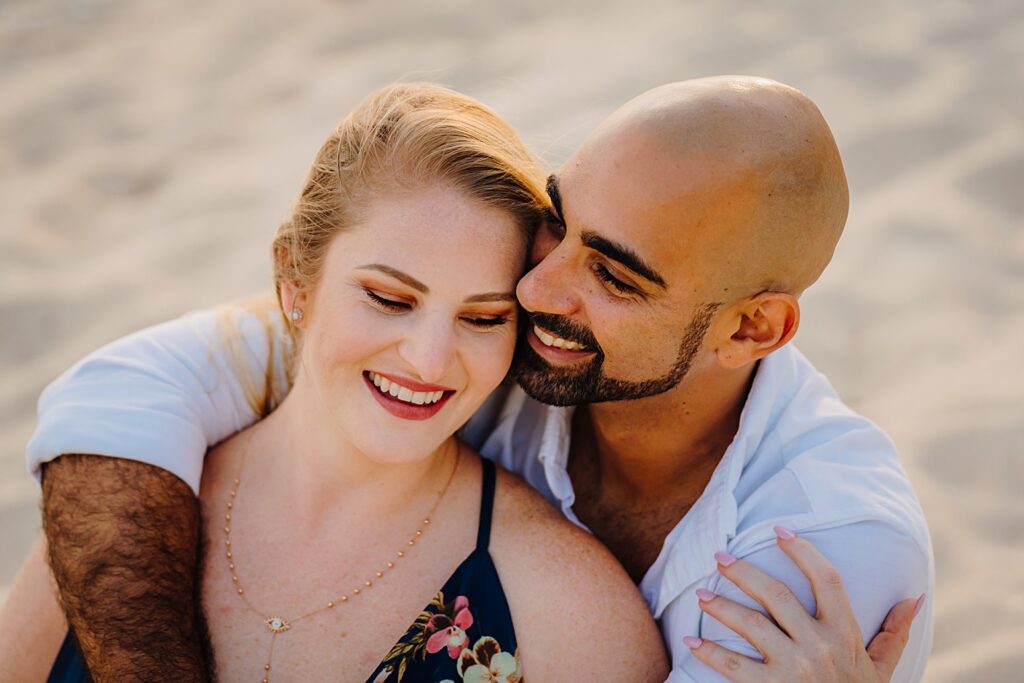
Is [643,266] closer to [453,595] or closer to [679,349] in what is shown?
[679,349]

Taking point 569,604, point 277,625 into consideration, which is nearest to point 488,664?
point 569,604

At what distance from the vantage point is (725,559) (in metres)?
2.69

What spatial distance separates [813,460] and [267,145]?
168 inches

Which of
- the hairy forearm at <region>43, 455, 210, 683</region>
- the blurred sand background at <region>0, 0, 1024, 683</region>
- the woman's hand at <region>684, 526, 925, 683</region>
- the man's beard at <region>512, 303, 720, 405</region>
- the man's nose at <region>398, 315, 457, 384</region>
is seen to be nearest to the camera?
the woman's hand at <region>684, 526, 925, 683</region>

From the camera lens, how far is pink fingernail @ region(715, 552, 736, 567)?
268 cm

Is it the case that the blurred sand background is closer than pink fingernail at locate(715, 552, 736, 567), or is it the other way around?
pink fingernail at locate(715, 552, 736, 567)

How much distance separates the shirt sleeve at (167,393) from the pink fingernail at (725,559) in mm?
1408

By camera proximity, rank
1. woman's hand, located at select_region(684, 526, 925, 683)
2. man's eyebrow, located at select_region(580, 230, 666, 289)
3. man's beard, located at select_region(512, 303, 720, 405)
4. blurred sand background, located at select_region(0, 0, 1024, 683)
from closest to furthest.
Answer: woman's hand, located at select_region(684, 526, 925, 683), man's eyebrow, located at select_region(580, 230, 666, 289), man's beard, located at select_region(512, 303, 720, 405), blurred sand background, located at select_region(0, 0, 1024, 683)

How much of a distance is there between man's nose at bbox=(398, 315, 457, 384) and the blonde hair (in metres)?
0.33

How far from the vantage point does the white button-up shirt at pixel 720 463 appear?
267cm

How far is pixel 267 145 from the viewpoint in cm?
626

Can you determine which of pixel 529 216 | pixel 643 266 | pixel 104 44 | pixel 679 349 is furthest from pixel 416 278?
pixel 104 44

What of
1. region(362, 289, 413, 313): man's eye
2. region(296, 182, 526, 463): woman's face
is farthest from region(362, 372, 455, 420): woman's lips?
region(362, 289, 413, 313): man's eye

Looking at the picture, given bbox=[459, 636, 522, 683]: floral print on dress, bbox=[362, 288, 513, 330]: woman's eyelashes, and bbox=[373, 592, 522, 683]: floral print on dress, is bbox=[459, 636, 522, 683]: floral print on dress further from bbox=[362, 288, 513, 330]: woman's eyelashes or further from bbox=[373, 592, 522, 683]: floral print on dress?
bbox=[362, 288, 513, 330]: woman's eyelashes
